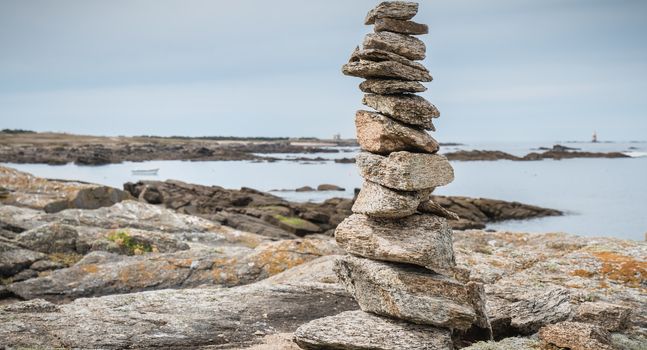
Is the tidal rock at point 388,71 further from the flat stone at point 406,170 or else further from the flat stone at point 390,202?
the flat stone at point 390,202

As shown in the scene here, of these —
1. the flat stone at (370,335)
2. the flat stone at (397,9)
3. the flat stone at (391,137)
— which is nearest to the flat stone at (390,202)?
the flat stone at (391,137)

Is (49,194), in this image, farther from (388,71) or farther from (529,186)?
(529,186)

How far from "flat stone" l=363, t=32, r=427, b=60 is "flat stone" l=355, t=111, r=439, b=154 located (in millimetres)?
1555

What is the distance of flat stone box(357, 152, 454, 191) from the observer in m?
13.1

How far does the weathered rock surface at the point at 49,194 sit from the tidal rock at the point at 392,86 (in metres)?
26.6

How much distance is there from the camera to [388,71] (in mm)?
13641

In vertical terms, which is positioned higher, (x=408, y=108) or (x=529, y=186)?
(x=408, y=108)

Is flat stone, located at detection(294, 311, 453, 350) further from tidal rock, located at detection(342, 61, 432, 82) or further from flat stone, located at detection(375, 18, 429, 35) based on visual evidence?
flat stone, located at detection(375, 18, 429, 35)

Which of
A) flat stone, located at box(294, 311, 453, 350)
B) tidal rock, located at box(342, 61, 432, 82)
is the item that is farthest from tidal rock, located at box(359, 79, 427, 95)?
flat stone, located at box(294, 311, 453, 350)

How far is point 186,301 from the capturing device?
15.7 meters

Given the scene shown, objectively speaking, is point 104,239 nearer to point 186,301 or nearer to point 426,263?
point 186,301

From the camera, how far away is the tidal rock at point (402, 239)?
13.0 m

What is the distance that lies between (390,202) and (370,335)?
9.67ft

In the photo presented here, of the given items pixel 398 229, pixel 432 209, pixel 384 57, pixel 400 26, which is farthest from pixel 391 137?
pixel 400 26
